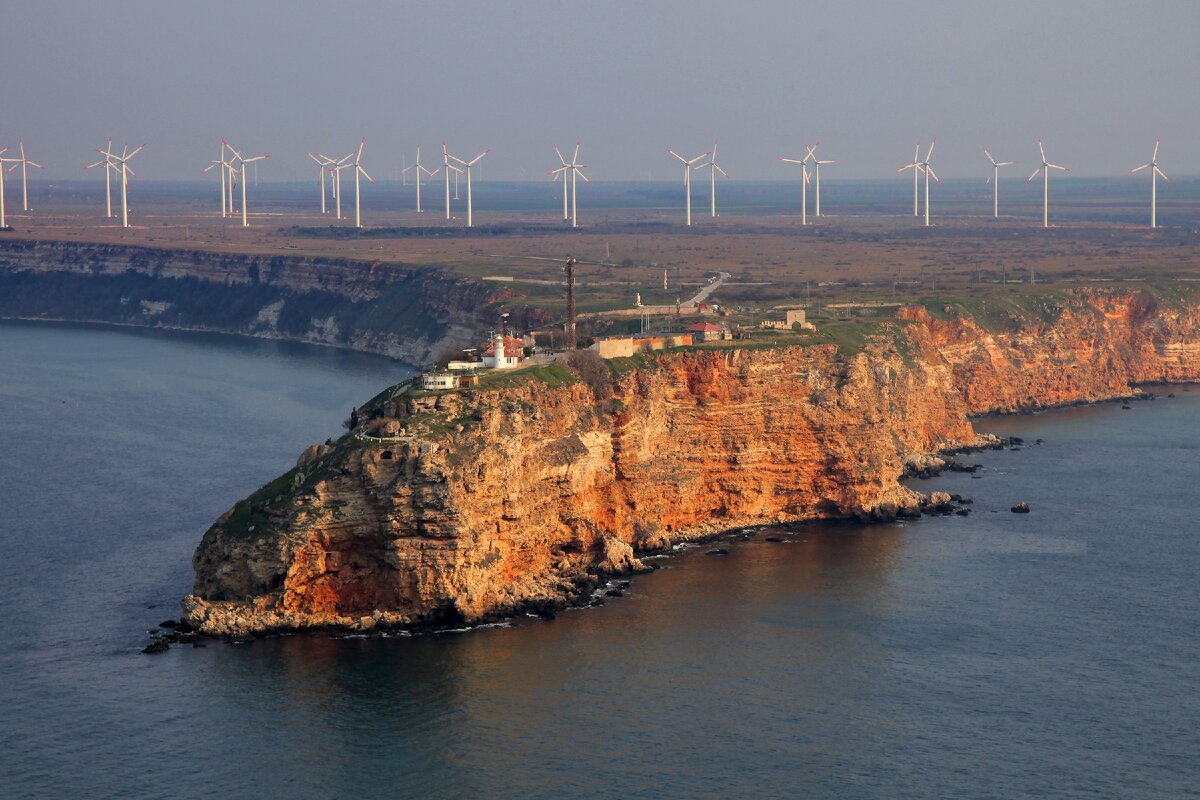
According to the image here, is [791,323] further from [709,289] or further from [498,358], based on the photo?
[709,289]

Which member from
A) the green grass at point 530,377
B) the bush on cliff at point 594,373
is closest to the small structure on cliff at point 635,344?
the bush on cliff at point 594,373

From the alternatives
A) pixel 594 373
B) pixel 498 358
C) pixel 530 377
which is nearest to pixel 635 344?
pixel 594 373

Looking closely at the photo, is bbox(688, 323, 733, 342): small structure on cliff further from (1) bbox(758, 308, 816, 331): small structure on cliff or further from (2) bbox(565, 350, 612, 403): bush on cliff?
(2) bbox(565, 350, 612, 403): bush on cliff

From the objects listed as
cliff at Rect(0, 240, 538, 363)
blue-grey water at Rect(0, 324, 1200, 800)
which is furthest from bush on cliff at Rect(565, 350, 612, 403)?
cliff at Rect(0, 240, 538, 363)

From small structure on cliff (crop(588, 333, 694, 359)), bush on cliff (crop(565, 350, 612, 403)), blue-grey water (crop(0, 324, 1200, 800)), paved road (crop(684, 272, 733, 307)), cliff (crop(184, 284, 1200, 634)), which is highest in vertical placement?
paved road (crop(684, 272, 733, 307))

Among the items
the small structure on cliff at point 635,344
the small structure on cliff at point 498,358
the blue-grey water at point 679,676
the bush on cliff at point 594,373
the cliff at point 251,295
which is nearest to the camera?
the blue-grey water at point 679,676

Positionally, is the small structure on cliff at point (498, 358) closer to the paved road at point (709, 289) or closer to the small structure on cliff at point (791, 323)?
the small structure on cliff at point (791, 323)
